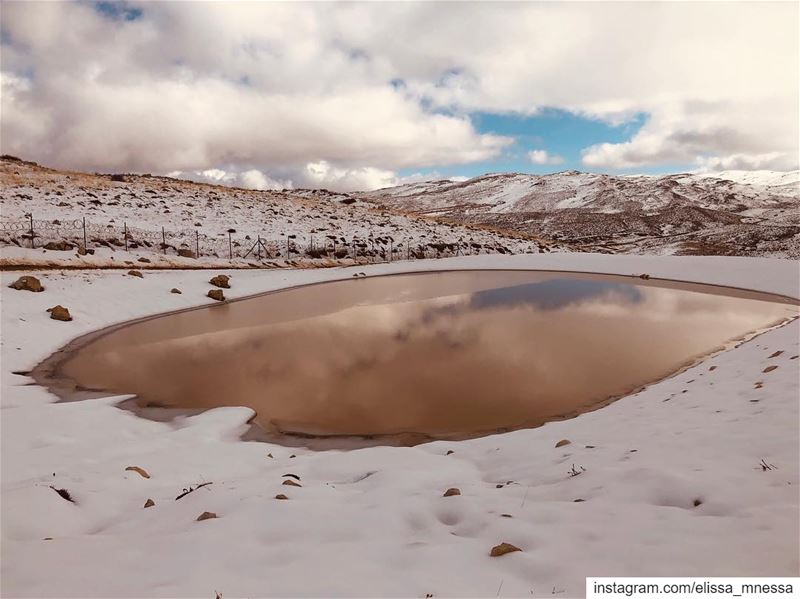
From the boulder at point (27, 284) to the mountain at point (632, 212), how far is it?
159 feet

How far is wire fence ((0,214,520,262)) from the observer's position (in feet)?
83.4

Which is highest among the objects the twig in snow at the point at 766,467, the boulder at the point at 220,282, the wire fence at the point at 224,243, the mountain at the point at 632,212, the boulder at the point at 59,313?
the mountain at the point at 632,212

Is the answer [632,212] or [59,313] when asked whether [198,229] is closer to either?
[59,313]

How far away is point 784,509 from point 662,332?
483 inches

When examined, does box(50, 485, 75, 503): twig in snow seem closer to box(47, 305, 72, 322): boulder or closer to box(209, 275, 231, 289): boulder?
box(47, 305, 72, 322): boulder

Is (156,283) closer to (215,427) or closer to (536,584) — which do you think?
(215,427)

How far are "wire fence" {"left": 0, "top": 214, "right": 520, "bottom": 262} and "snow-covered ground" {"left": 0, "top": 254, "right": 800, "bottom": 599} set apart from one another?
19950 millimetres

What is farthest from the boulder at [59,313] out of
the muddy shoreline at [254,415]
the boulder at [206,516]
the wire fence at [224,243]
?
the boulder at [206,516]

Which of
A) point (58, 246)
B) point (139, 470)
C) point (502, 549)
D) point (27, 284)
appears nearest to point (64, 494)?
point (139, 470)

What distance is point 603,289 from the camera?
2470 cm

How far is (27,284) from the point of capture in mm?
16578

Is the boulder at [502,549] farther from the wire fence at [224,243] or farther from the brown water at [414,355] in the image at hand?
the wire fence at [224,243]

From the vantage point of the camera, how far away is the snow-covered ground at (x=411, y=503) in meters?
3.52

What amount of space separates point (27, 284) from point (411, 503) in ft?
59.3
